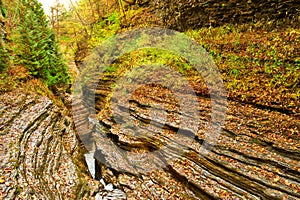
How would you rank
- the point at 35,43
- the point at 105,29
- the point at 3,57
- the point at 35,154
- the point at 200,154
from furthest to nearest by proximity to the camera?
the point at 105,29 → the point at 35,43 → the point at 3,57 → the point at 35,154 → the point at 200,154

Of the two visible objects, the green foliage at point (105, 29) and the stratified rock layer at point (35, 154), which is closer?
the stratified rock layer at point (35, 154)

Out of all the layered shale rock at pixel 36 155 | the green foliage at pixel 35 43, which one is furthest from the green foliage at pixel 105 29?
the layered shale rock at pixel 36 155

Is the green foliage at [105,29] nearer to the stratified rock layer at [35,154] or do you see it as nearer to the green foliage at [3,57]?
the green foliage at [3,57]

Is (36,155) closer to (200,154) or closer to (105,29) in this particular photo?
(200,154)

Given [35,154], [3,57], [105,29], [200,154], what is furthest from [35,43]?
[200,154]

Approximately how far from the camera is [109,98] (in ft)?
48.0

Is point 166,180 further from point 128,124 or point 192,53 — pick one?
point 192,53

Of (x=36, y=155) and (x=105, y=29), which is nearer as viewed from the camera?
(x=36, y=155)

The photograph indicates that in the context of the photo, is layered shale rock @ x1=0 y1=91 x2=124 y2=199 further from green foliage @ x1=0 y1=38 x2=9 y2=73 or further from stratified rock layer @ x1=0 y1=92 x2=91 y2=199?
green foliage @ x1=0 y1=38 x2=9 y2=73

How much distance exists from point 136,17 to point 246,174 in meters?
14.8

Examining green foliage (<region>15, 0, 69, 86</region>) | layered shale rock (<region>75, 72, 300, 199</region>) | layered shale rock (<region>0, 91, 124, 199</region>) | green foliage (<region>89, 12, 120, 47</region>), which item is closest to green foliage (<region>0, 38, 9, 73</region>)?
layered shale rock (<region>0, 91, 124, 199</region>)

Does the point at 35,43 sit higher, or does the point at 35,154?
the point at 35,43

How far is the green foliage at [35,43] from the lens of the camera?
1388cm

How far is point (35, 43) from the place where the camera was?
46.1 feet
